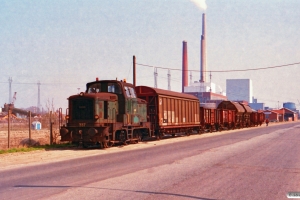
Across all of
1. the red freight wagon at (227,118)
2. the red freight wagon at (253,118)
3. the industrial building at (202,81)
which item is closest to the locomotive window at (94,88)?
the red freight wagon at (227,118)

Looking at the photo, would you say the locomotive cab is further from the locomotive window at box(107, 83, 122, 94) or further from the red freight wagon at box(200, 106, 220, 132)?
the red freight wagon at box(200, 106, 220, 132)

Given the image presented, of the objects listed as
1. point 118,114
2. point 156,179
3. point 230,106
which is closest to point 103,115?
point 118,114

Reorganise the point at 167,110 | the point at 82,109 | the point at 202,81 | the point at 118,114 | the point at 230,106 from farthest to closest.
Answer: the point at 202,81 < the point at 230,106 < the point at 167,110 < the point at 118,114 < the point at 82,109

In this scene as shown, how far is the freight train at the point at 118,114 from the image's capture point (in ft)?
64.0

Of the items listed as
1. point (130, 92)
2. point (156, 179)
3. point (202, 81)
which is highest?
point (202, 81)

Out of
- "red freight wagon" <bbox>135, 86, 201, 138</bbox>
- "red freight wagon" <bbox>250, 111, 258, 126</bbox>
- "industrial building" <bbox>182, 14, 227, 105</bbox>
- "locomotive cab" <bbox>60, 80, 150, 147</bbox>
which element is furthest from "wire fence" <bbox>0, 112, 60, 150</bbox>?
"industrial building" <bbox>182, 14, 227, 105</bbox>

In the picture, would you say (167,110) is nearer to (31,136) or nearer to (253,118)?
(31,136)

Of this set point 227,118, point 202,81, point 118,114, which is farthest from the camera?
point 202,81

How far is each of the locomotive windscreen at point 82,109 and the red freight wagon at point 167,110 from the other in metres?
7.48

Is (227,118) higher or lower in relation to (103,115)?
lower

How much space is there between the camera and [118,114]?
69.8 ft

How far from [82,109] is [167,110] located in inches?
369

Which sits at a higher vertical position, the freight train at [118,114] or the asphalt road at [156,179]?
the freight train at [118,114]

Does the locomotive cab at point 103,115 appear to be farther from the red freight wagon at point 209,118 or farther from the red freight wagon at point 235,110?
the red freight wagon at point 235,110
